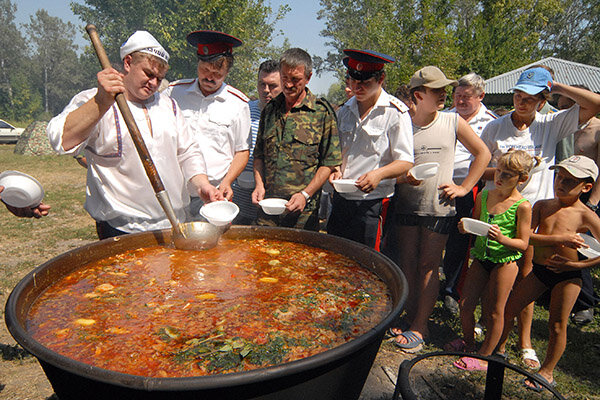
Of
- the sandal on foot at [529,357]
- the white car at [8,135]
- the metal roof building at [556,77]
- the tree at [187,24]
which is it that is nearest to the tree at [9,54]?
the tree at [187,24]

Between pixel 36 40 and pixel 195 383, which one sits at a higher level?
pixel 36 40

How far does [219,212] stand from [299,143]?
100 centimetres

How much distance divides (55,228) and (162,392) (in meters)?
7.67

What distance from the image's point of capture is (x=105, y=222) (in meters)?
2.87

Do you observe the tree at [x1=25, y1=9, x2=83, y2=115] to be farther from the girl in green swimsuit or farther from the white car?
the girl in green swimsuit

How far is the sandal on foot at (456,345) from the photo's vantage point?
357cm

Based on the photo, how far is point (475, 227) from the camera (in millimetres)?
2811

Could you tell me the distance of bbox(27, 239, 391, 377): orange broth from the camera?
160 centimetres

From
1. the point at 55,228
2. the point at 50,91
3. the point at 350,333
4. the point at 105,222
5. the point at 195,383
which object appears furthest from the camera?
the point at 50,91

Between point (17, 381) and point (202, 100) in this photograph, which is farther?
point (202, 100)

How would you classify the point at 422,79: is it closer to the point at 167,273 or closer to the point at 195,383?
the point at 167,273

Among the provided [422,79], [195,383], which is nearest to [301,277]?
[195,383]

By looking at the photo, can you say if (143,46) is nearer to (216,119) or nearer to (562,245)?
(216,119)

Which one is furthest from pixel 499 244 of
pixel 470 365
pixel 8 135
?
pixel 8 135
